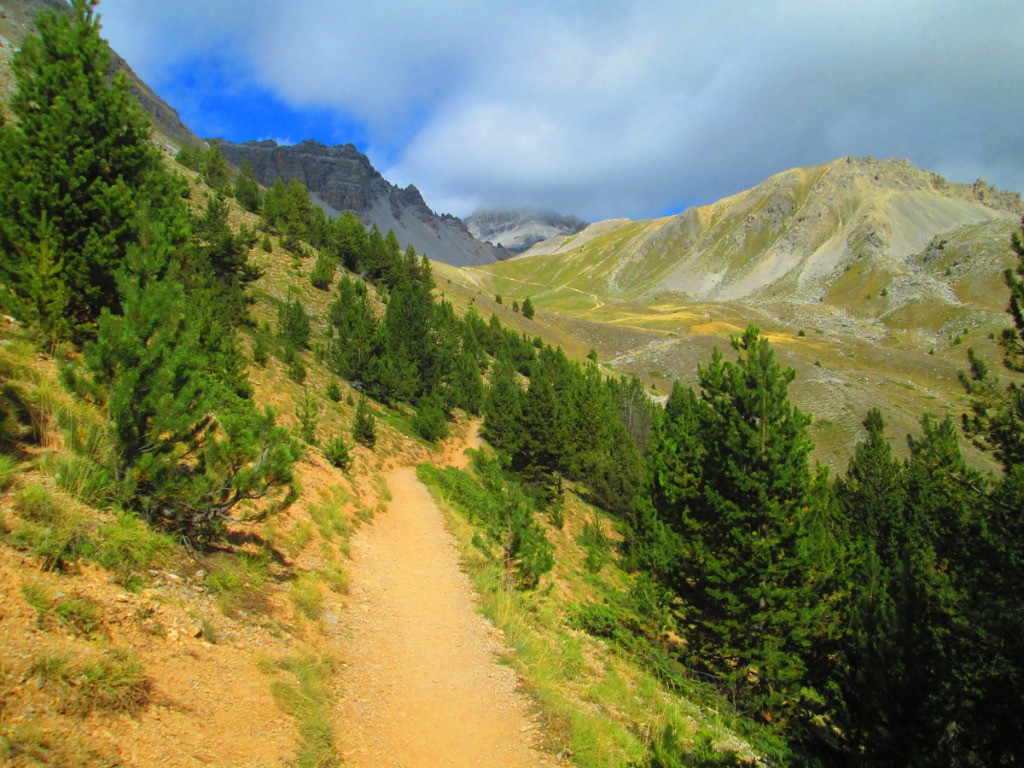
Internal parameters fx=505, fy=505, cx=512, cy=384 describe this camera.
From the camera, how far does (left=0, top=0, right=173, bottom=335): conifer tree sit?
28.8ft

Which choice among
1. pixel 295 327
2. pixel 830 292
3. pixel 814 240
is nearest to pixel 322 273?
pixel 295 327

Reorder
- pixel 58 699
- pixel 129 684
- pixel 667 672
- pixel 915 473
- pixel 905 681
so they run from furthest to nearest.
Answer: pixel 915 473
pixel 667 672
pixel 905 681
pixel 129 684
pixel 58 699

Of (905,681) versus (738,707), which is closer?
(905,681)

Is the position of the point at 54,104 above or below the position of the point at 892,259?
below

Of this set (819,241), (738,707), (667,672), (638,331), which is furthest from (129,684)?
(819,241)

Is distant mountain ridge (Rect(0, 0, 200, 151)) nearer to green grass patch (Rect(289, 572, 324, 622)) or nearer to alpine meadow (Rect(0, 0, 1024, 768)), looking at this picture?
alpine meadow (Rect(0, 0, 1024, 768))

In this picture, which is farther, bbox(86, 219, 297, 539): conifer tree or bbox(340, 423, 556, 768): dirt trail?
bbox(86, 219, 297, 539): conifer tree

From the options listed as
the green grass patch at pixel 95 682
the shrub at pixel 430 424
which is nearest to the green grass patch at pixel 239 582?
the green grass patch at pixel 95 682

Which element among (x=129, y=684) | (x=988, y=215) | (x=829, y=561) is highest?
(x=988, y=215)

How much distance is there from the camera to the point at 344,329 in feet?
94.1

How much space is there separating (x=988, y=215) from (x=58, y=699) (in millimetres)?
209335

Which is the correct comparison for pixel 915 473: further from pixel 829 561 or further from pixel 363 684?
pixel 363 684

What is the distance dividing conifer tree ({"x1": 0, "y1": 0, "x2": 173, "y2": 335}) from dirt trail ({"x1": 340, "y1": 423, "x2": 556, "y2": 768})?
23.6ft

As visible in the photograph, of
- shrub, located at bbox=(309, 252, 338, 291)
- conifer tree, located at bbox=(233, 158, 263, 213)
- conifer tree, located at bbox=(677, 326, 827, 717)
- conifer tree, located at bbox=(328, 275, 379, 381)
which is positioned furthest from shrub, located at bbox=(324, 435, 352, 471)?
conifer tree, located at bbox=(233, 158, 263, 213)
